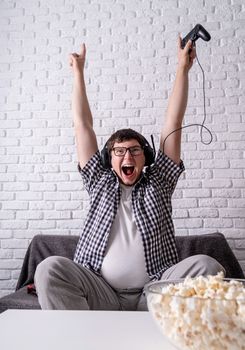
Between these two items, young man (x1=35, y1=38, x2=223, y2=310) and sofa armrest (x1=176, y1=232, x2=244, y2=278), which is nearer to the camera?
young man (x1=35, y1=38, x2=223, y2=310)

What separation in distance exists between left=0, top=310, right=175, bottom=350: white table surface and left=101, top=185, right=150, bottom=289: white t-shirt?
1.62 feet

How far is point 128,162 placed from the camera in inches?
55.9

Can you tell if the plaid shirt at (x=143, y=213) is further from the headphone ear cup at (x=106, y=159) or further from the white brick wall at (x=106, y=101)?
the white brick wall at (x=106, y=101)

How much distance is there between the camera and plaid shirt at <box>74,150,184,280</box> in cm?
126

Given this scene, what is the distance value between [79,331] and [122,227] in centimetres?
73

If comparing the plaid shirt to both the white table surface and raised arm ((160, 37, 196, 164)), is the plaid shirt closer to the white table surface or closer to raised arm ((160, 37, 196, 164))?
raised arm ((160, 37, 196, 164))

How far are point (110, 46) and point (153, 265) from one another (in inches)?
66.9

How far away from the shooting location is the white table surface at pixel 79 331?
0.53m

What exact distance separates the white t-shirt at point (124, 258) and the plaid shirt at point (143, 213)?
22 millimetres

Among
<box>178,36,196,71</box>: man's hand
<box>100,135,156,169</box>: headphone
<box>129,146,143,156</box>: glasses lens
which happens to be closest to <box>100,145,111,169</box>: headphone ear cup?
<box>100,135,156,169</box>: headphone

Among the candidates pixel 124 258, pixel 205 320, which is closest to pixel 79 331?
pixel 205 320

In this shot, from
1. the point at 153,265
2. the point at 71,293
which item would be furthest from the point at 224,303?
the point at 153,265

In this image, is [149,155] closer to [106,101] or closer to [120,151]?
[120,151]

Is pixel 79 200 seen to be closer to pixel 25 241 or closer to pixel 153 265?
pixel 25 241
